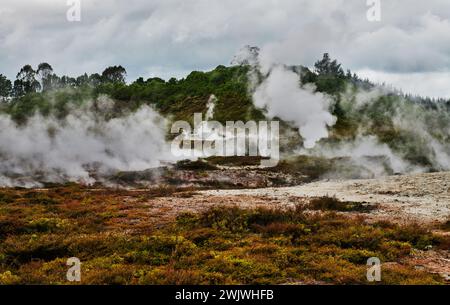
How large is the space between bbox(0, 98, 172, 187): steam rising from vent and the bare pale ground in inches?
788

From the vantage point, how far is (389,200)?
31.6 metres

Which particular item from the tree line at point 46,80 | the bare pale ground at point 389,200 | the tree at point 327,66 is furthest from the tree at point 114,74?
the bare pale ground at point 389,200

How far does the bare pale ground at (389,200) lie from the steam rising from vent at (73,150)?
20010 mm

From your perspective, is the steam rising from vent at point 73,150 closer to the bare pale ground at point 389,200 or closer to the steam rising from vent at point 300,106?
the steam rising from vent at point 300,106

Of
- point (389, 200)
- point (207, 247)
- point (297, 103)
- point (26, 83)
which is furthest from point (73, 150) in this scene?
point (26, 83)

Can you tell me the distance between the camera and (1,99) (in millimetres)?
139500

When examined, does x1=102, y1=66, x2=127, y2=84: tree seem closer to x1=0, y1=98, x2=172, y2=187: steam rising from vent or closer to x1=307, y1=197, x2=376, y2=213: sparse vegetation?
x1=0, y1=98, x2=172, y2=187: steam rising from vent

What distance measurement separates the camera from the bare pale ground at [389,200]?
72.5 ft

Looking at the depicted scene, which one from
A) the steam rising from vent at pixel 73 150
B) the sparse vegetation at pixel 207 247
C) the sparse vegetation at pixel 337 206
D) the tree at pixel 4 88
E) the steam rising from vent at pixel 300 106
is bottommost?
the sparse vegetation at pixel 207 247

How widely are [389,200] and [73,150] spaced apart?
37639 millimetres

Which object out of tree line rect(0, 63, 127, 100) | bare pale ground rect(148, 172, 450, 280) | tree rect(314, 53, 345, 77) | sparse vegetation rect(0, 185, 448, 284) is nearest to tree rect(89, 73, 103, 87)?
tree line rect(0, 63, 127, 100)

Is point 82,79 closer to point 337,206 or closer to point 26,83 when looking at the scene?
point 26,83

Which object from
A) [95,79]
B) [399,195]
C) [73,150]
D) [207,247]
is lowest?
[207,247]

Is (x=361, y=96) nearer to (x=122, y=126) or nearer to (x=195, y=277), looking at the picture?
(x=122, y=126)
